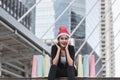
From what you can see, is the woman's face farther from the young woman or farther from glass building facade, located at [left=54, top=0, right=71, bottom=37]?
glass building facade, located at [left=54, top=0, right=71, bottom=37]

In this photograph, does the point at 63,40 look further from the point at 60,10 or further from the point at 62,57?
the point at 60,10

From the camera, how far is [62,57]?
17.9 ft

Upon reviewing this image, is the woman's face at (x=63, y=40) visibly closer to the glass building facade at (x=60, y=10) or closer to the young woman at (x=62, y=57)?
the young woman at (x=62, y=57)

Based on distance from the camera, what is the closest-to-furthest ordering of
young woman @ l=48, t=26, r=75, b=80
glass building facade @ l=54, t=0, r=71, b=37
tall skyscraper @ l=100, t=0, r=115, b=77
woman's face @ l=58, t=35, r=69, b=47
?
young woman @ l=48, t=26, r=75, b=80, woman's face @ l=58, t=35, r=69, b=47, glass building facade @ l=54, t=0, r=71, b=37, tall skyscraper @ l=100, t=0, r=115, b=77

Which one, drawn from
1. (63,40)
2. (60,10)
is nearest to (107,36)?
(60,10)

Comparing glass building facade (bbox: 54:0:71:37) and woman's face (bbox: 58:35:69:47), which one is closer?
woman's face (bbox: 58:35:69:47)

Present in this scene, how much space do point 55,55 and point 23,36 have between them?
13838 millimetres

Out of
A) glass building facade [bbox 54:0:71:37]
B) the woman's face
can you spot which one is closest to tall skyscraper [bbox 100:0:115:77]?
glass building facade [bbox 54:0:71:37]

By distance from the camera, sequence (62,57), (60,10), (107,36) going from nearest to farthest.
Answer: (62,57), (60,10), (107,36)

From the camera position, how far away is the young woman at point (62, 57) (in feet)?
17.4

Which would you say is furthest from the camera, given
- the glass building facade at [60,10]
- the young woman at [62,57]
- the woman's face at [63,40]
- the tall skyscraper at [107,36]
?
the tall skyscraper at [107,36]

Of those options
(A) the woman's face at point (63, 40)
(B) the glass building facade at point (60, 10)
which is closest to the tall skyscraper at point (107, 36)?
(B) the glass building facade at point (60, 10)

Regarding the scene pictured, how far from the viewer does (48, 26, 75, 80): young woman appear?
209 inches

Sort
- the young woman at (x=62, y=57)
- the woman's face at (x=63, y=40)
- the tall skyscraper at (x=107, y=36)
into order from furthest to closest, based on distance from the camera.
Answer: the tall skyscraper at (x=107, y=36) < the woman's face at (x=63, y=40) < the young woman at (x=62, y=57)
